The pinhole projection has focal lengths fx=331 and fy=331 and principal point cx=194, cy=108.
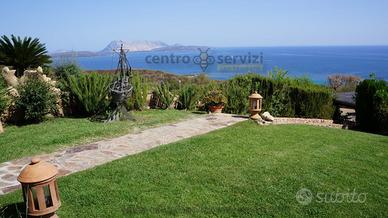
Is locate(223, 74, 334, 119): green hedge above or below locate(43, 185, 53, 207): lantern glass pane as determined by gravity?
below

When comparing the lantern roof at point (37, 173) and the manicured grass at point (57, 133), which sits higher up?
the lantern roof at point (37, 173)

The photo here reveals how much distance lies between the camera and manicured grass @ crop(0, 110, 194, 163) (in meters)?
6.18

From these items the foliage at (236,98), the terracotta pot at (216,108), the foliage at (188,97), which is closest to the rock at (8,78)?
the foliage at (188,97)

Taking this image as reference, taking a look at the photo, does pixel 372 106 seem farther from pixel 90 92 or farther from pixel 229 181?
pixel 90 92

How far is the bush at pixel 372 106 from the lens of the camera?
10.4 meters

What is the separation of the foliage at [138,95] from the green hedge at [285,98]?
2.85m

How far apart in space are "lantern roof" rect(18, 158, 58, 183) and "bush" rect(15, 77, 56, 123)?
538cm

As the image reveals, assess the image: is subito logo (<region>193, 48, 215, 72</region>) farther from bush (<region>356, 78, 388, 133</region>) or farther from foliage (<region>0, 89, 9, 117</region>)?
foliage (<region>0, 89, 9, 117</region>)

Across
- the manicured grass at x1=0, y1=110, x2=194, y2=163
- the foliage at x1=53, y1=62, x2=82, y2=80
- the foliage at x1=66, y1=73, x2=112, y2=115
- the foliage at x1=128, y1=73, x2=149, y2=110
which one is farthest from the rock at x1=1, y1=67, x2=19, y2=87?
the foliage at x1=128, y1=73, x2=149, y2=110

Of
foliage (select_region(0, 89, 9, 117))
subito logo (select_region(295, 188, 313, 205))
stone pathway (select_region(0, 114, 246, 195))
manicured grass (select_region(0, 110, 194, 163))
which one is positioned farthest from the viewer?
foliage (select_region(0, 89, 9, 117))

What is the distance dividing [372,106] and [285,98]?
8.99ft

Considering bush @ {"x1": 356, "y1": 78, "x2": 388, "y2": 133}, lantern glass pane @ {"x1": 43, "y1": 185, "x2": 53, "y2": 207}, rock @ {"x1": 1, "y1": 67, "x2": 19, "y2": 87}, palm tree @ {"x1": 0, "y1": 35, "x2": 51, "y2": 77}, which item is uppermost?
palm tree @ {"x1": 0, "y1": 35, "x2": 51, "y2": 77}

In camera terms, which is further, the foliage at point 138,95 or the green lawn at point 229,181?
the foliage at point 138,95

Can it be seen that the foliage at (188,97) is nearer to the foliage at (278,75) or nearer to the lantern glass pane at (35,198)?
the foliage at (278,75)
